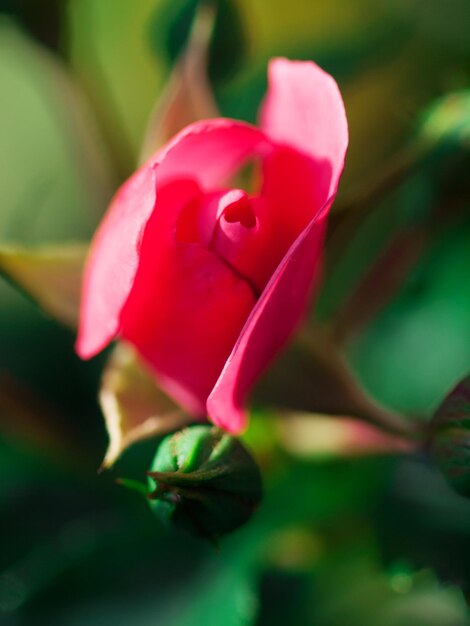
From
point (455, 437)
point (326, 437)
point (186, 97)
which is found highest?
point (186, 97)

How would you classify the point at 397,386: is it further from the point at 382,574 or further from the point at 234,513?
the point at 234,513

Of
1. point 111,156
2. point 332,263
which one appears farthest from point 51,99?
point 332,263

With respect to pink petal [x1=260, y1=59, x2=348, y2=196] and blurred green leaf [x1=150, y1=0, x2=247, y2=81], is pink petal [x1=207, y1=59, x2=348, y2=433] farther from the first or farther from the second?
blurred green leaf [x1=150, y1=0, x2=247, y2=81]

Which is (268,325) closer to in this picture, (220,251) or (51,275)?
(220,251)

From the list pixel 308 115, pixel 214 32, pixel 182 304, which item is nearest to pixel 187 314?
pixel 182 304

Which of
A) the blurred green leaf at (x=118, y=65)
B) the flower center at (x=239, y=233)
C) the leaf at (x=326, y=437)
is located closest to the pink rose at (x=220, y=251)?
the flower center at (x=239, y=233)

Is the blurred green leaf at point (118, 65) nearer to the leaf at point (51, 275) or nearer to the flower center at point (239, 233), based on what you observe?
the leaf at point (51, 275)
